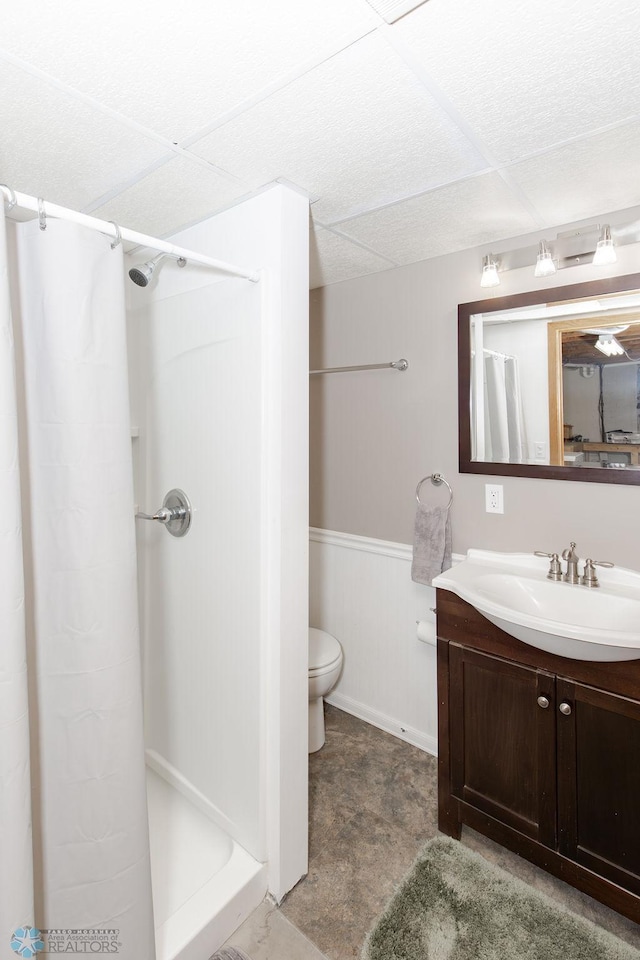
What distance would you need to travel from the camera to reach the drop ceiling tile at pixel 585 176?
132cm

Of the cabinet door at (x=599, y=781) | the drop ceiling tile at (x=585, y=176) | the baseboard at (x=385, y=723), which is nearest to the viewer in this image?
the drop ceiling tile at (x=585, y=176)

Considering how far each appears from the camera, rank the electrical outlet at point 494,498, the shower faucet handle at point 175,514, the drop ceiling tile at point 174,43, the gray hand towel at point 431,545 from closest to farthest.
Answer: the drop ceiling tile at point 174,43 → the shower faucet handle at point 175,514 → the electrical outlet at point 494,498 → the gray hand towel at point 431,545

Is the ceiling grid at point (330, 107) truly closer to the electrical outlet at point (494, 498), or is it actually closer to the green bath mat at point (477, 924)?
the electrical outlet at point (494, 498)

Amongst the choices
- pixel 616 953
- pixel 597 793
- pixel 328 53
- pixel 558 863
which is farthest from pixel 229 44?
pixel 616 953

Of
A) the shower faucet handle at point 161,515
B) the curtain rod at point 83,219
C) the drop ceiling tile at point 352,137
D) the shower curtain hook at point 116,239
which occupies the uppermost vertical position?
the drop ceiling tile at point 352,137

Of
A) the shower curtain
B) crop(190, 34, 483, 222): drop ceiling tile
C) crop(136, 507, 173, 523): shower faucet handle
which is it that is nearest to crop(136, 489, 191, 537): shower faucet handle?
crop(136, 507, 173, 523): shower faucet handle

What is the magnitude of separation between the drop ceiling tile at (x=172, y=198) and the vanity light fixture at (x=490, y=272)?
37.9 inches

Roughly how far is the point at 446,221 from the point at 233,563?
4.58ft

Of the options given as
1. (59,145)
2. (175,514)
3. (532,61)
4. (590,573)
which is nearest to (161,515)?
(175,514)

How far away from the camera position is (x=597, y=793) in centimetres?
148

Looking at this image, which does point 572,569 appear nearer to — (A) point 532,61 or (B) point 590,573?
(B) point 590,573

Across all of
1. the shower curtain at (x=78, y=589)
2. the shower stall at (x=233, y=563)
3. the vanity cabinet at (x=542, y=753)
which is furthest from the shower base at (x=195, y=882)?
the vanity cabinet at (x=542, y=753)

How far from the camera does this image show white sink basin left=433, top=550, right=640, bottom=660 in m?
1.37

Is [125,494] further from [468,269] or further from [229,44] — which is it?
[468,269]
